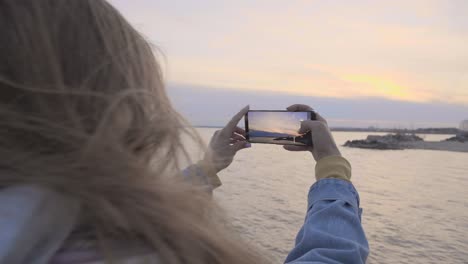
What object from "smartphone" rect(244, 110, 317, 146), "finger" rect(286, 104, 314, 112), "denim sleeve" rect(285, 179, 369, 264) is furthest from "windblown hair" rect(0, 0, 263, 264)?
"smartphone" rect(244, 110, 317, 146)

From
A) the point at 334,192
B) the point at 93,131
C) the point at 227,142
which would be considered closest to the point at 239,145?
the point at 227,142

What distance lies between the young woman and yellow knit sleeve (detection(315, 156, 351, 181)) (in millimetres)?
372

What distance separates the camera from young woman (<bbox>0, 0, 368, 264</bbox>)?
2.17 feet

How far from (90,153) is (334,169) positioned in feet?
2.82

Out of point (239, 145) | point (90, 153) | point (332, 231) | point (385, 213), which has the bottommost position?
point (385, 213)

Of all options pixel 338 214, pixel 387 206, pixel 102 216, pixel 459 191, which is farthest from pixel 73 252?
pixel 459 191

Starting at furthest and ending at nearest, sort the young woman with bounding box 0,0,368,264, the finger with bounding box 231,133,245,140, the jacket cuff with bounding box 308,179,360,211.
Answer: the finger with bounding box 231,133,245,140, the jacket cuff with bounding box 308,179,360,211, the young woman with bounding box 0,0,368,264

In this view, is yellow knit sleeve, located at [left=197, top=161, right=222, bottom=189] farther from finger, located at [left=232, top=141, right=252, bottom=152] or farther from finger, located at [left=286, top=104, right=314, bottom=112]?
finger, located at [left=286, top=104, right=314, bottom=112]

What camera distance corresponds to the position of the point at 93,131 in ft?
2.63

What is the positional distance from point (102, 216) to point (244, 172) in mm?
23846

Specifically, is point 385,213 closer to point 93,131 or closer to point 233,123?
point 233,123

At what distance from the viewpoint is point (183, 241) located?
77 cm

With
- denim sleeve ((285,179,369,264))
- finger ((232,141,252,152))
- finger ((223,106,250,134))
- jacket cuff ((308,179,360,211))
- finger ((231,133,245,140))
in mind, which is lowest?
denim sleeve ((285,179,369,264))

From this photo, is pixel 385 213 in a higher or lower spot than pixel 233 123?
lower
